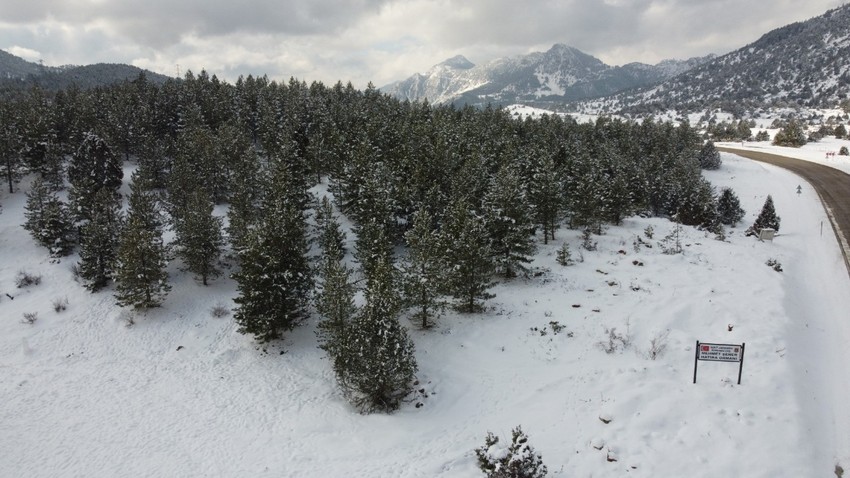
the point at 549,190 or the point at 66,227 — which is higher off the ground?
the point at 549,190

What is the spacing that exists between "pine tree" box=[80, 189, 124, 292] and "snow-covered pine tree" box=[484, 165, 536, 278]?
28621 millimetres

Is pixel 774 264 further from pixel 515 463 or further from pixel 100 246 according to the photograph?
pixel 100 246

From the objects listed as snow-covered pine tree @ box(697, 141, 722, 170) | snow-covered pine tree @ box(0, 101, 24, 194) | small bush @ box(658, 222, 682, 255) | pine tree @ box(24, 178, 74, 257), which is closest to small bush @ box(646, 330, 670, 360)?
small bush @ box(658, 222, 682, 255)

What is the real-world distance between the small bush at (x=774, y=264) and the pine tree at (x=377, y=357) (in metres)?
28.1

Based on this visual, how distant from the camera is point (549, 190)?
38844mm

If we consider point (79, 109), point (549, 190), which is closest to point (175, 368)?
point (549, 190)

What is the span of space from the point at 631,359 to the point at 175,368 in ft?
85.4

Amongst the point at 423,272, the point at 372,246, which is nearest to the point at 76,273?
the point at 372,246

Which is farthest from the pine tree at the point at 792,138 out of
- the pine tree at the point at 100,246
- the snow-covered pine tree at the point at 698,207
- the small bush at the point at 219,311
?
the pine tree at the point at 100,246

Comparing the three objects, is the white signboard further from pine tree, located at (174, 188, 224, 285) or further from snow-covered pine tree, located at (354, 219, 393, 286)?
pine tree, located at (174, 188, 224, 285)

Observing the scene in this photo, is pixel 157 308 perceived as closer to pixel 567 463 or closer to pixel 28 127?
pixel 567 463

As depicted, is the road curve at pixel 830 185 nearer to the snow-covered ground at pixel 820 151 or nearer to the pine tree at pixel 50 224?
the snow-covered ground at pixel 820 151

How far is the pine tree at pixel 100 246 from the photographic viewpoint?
33.8 meters

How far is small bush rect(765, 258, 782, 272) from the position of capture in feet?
104
